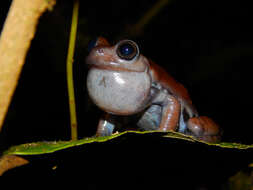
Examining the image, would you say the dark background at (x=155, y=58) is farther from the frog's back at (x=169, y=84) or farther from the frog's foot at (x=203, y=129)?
the frog's foot at (x=203, y=129)

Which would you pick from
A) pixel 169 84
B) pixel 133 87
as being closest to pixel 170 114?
pixel 169 84

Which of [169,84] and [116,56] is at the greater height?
[116,56]

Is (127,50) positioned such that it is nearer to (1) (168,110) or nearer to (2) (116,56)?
(2) (116,56)

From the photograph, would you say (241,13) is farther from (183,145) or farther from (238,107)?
(183,145)

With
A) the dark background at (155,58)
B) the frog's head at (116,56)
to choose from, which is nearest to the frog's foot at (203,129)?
the frog's head at (116,56)

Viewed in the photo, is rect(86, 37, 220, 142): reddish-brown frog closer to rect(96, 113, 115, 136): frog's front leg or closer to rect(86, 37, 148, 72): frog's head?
rect(86, 37, 148, 72): frog's head

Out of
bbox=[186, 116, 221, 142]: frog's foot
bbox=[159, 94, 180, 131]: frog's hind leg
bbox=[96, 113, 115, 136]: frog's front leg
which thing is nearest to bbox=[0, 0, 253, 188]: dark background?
bbox=[96, 113, 115, 136]: frog's front leg

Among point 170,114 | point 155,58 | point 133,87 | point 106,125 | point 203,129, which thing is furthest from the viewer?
point 155,58

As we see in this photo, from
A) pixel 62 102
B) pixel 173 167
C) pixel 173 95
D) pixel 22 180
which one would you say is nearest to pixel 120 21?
pixel 62 102
